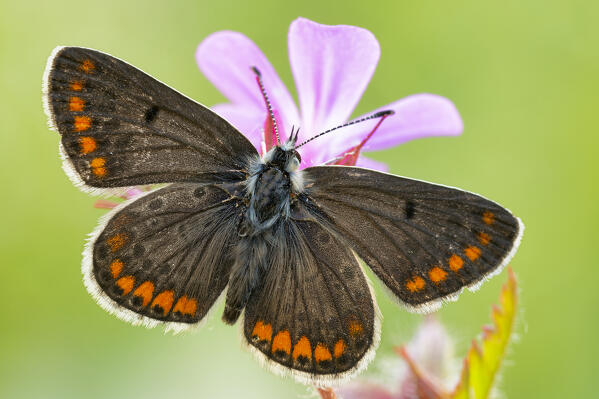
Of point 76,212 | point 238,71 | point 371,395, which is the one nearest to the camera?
point 371,395

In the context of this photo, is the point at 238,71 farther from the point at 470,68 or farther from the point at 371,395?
the point at 470,68

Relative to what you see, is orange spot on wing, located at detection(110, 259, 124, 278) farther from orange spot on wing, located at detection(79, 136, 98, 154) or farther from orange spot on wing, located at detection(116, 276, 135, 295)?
orange spot on wing, located at detection(79, 136, 98, 154)

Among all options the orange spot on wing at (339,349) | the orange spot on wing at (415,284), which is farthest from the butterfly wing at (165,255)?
the orange spot on wing at (415,284)

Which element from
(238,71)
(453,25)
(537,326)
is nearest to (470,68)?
(453,25)

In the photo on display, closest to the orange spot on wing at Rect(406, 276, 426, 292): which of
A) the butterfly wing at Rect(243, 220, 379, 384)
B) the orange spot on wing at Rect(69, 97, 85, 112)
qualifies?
the butterfly wing at Rect(243, 220, 379, 384)

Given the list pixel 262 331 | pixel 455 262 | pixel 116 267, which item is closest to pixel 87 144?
pixel 116 267
